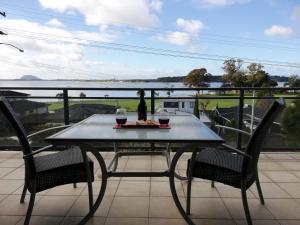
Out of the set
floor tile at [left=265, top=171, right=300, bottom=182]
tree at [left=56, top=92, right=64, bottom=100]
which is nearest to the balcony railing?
tree at [left=56, top=92, right=64, bottom=100]

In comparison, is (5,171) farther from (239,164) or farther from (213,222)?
(239,164)

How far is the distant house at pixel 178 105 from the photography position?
371cm

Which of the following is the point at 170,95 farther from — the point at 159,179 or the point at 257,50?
the point at 257,50

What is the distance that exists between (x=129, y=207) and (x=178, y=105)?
1.71m

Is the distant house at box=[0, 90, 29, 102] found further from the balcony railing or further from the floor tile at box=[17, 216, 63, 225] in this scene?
the floor tile at box=[17, 216, 63, 225]

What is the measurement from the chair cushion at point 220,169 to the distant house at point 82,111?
1.60 meters

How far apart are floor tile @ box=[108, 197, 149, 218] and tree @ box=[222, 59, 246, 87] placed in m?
15.5

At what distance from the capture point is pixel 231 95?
4066 mm

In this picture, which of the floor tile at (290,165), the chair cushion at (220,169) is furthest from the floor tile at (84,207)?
the floor tile at (290,165)

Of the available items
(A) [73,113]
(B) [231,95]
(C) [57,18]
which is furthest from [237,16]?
(C) [57,18]

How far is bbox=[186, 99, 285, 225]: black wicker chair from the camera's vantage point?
1.99 meters

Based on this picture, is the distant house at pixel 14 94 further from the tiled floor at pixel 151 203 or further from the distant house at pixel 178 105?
the distant house at pixel 178 105

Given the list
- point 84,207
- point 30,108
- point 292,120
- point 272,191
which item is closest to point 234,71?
point 292,120

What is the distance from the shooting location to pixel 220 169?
2162 millimetres
